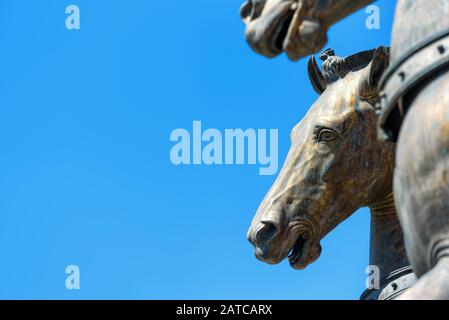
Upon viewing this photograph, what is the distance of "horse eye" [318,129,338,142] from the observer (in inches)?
261

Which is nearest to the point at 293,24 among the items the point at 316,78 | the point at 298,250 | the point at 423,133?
the point at 423,133

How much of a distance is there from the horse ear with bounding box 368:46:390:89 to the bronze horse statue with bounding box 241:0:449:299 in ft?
7.20

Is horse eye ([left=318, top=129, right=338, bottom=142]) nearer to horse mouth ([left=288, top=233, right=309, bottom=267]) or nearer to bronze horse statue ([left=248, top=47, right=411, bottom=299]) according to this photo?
bronze horse statue ([left=248, top=47, right=411, bottom=299])

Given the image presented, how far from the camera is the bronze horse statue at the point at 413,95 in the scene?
3834mm

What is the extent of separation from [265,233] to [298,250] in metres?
0.23

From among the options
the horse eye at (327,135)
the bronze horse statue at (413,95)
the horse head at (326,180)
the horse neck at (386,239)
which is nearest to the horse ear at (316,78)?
the horse head at (326,180)

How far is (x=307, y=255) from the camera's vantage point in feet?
21.7

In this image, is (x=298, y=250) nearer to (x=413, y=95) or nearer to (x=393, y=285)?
(x=393, y=285)

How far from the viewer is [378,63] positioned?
21.5 ft

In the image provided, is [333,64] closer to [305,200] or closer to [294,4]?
[305,200]

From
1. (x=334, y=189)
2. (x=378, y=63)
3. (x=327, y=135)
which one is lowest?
(x=334, y=189)
